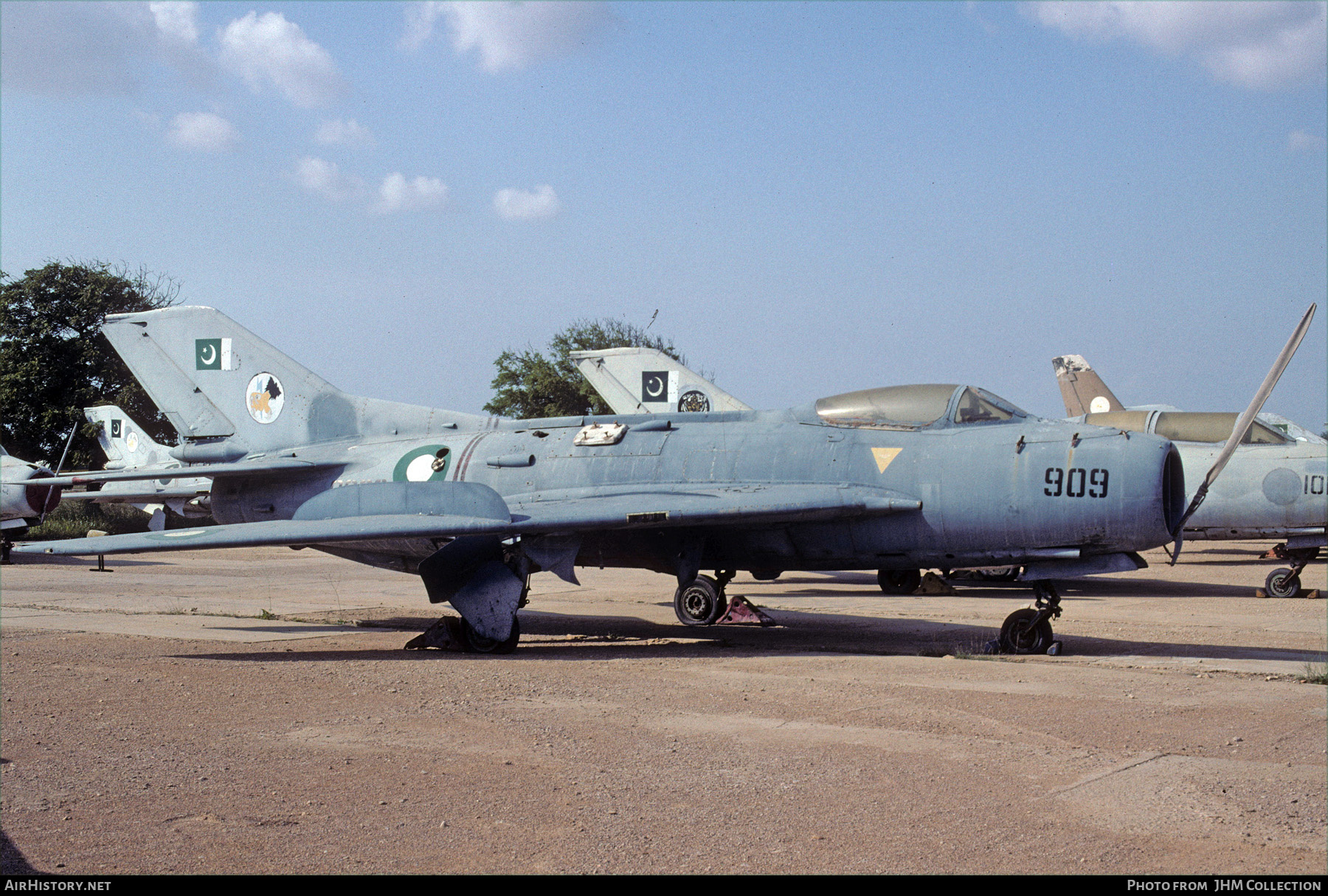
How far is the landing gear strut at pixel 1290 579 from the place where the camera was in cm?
1778

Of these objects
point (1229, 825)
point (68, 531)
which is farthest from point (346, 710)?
point (68, 531)

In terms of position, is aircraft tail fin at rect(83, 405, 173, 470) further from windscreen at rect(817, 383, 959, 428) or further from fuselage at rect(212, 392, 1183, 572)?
windscreen at rect(817, 383, 959, 428)

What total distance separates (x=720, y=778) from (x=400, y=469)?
28.4 feet

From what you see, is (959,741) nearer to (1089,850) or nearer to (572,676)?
(1089,850)

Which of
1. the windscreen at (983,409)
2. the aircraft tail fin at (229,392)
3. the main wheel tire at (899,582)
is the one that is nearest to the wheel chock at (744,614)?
the windscreen at (983,409)

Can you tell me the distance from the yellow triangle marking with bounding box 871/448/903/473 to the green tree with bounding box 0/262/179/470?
45.2 meters

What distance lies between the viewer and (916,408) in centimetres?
1153

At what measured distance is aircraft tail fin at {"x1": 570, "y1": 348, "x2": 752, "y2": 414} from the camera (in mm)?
25938

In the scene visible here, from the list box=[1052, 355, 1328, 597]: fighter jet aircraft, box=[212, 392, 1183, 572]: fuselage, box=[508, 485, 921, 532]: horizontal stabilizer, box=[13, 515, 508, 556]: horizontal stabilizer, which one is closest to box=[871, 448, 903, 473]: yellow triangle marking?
box=[212, 392, 1183, 572]: fuselage

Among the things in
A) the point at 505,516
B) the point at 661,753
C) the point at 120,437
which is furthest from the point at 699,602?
the point at 120,437

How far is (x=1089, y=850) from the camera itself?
4590 mm

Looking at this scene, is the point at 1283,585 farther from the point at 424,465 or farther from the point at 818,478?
the point at 424,465

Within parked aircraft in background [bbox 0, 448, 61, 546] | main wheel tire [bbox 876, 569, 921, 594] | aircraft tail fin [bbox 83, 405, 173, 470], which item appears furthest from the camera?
aircraft tail fin [bbox 83, 405, 173, 470]

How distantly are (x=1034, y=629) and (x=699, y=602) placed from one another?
3814 millimetres
